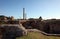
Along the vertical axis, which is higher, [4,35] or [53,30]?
[4,35]

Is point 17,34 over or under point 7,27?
under

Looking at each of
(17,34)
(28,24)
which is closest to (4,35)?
(17,34)

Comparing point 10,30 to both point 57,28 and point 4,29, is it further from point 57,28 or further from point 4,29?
point 57,28

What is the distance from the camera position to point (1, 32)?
30.6ft

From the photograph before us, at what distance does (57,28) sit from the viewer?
20875mm

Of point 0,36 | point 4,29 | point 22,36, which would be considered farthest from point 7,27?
point 22,36

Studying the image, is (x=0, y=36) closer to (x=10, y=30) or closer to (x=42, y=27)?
(x=10, y=30)

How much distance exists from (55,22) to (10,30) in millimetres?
13861

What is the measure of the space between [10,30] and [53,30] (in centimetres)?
1343

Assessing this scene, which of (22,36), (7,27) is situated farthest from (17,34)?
(7,27)

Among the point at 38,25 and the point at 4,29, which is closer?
the point at 4,29

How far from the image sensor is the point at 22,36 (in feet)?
29.6

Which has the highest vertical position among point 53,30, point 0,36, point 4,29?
point 4,29

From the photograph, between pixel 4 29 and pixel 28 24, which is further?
pixel 28 24
